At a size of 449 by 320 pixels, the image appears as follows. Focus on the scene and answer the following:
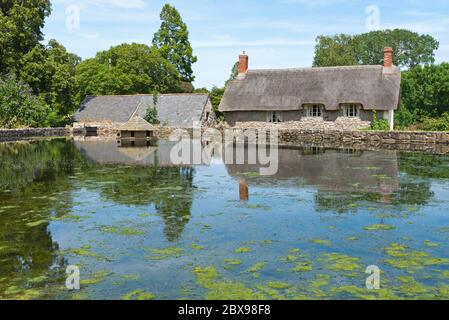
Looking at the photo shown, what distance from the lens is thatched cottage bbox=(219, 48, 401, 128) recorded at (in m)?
38.3

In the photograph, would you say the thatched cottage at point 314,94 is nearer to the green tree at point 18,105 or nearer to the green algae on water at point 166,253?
the green tree at point 18,105

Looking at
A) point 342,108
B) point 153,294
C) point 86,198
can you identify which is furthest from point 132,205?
point 342,108

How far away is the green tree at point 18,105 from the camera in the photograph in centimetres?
3731

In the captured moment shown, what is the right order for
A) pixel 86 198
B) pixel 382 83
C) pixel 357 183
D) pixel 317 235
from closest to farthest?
1. pixel 317 235
2. pixel 86 198
3. pixel 357 183
4. pixel 382 83

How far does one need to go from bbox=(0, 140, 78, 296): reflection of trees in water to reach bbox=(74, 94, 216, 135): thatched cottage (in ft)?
77.0

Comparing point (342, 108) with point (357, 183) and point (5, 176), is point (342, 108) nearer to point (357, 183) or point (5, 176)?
point (357, 183)

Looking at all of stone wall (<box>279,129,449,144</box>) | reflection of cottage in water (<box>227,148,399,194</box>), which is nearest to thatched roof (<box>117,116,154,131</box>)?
stone wall (<box>279,129,449,144</box>)

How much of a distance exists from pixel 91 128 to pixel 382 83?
1006 inches

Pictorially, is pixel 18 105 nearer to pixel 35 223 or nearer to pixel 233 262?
pixel 35 223

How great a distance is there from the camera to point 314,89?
1592 inches

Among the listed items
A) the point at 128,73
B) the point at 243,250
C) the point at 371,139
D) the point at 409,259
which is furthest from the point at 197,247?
the point at 128,73

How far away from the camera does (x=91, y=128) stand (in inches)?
1821

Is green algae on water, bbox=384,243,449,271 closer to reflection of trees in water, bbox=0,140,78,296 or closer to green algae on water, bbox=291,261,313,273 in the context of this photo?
green algae on water, bbox=291,261,313,273

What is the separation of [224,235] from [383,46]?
7378 cm
